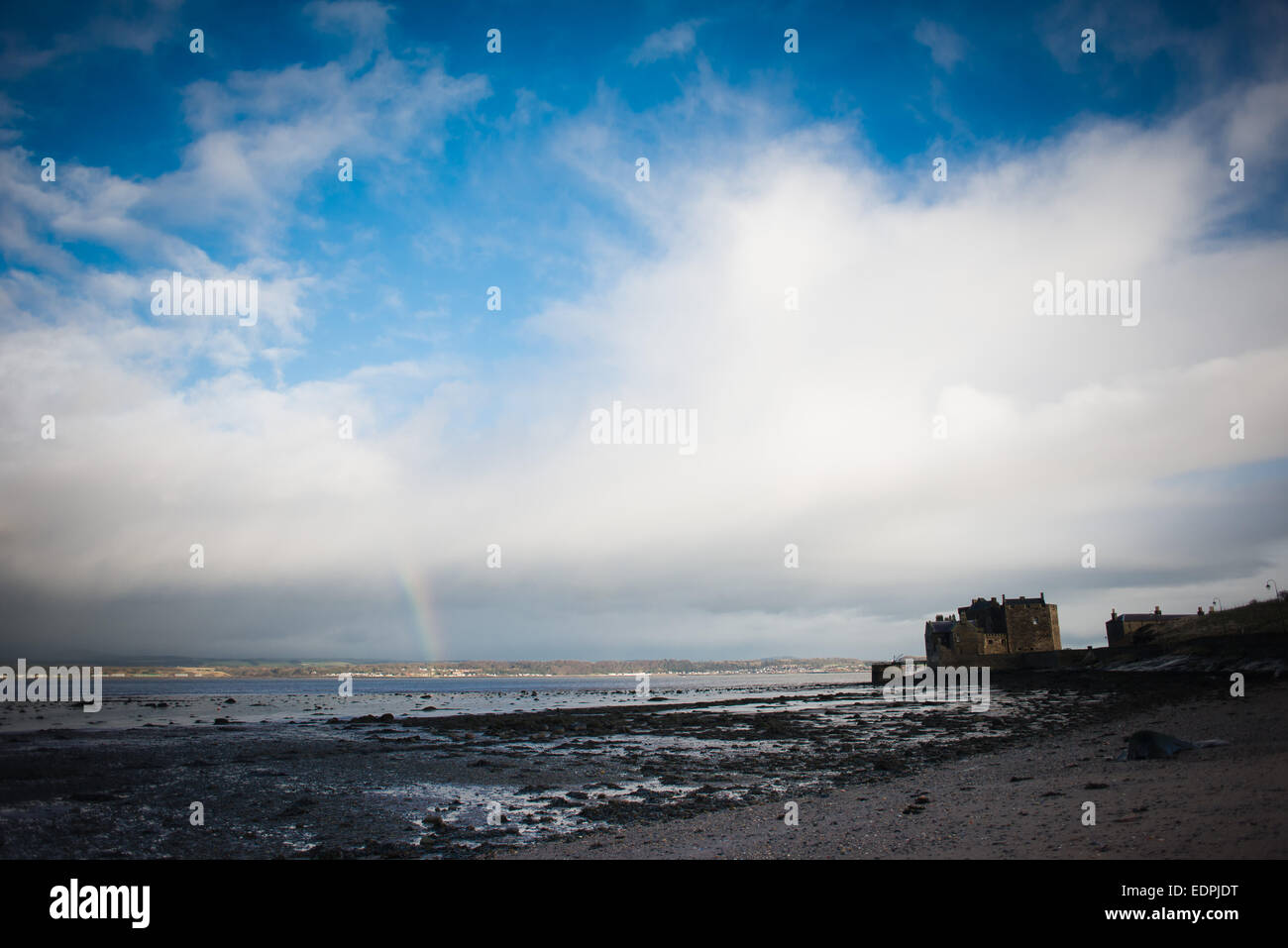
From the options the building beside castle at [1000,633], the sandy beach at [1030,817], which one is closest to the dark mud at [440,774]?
the sandy beach at [1030,817]

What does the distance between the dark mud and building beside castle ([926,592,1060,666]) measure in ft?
133

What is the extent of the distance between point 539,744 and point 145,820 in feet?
57.3

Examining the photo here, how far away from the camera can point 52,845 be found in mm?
12914

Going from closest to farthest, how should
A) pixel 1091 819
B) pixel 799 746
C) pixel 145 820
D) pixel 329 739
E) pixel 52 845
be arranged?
pixel 1091 819 < pixel 52 845 < pixel 145 820 < pixel 799 746 < pixel 329 739

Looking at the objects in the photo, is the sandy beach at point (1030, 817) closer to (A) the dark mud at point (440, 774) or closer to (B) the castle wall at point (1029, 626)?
(A) the dark mud at point (440, 774)

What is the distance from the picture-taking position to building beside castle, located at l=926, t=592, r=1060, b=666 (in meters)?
81.2

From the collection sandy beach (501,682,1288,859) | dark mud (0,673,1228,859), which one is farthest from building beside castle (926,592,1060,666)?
sandy beach (501,682,1288,859)

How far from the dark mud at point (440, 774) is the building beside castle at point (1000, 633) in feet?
133

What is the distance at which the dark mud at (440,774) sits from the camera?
13.7m

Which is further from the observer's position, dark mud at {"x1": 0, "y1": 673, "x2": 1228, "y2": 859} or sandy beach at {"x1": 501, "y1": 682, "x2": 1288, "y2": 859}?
dark mud at {"x1": 0, "y1": 673, "x2": 1228, "y2": 859}

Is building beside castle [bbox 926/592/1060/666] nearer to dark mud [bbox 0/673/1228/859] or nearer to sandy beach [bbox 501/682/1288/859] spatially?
dark mud [bbox 0/673/1228/859]
